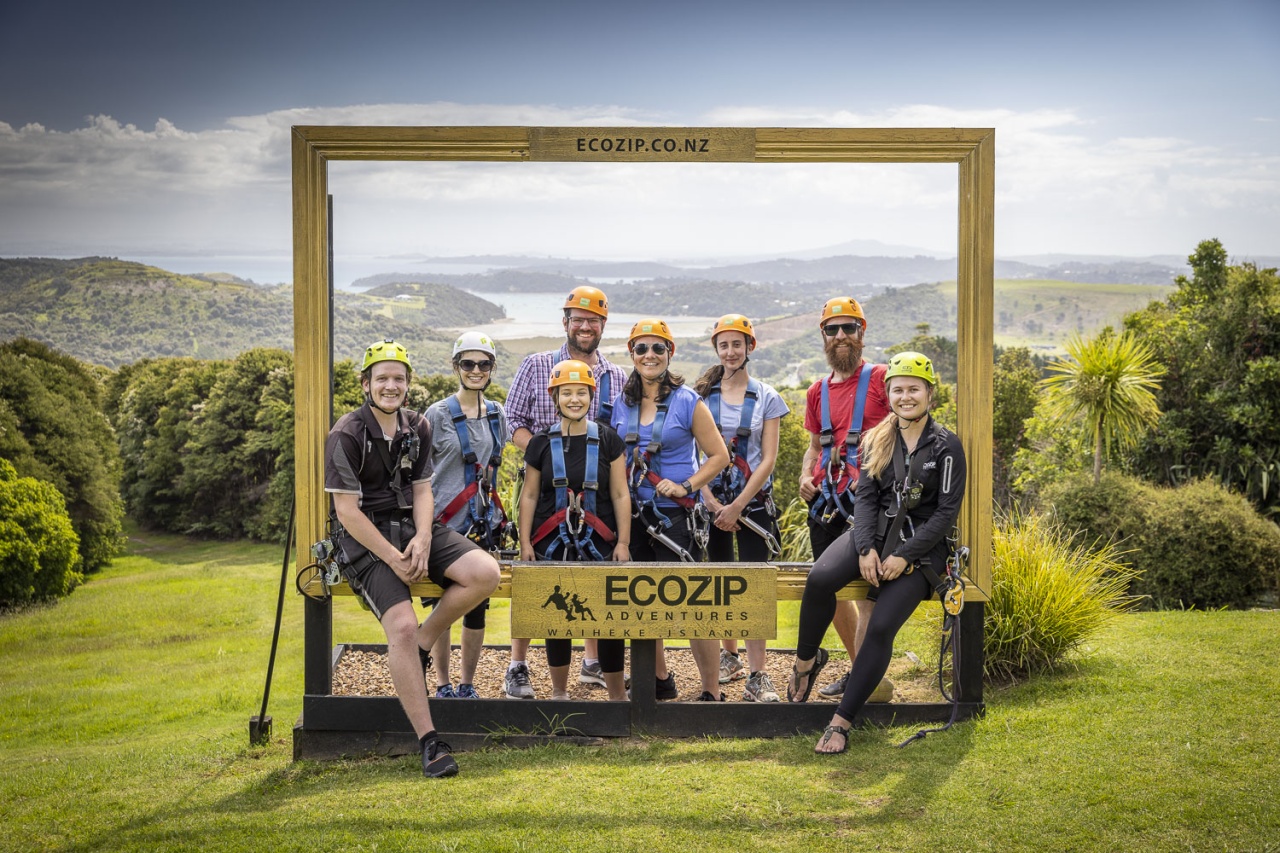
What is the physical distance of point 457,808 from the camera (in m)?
4.87

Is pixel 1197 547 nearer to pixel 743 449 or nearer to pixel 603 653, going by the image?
pixel 743 449

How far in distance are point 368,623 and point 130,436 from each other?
35.9 ft

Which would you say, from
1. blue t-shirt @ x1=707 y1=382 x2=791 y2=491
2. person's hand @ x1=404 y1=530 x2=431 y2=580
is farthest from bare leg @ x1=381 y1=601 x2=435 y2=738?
blue t-shirt @ x1=707 y1=382 x2=791 y2=491

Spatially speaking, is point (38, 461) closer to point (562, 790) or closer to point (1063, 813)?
point (562, 790)

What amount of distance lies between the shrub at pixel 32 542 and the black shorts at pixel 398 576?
11.1 metres

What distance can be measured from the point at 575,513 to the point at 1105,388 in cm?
908

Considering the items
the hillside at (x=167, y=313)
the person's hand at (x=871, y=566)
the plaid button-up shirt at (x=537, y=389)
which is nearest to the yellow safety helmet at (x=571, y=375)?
the plaid button-up shirt at (x=537, y=389)

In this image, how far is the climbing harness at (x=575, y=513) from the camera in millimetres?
5824

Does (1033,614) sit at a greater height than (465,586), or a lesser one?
lesser

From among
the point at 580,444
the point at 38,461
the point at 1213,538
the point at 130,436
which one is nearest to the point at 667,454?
the point at 580,444

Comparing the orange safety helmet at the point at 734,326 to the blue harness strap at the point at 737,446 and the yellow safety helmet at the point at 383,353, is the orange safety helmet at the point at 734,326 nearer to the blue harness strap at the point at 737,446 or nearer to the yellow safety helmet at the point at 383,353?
the blue harness strap at the point at 737,446

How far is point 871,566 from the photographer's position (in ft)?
18.6

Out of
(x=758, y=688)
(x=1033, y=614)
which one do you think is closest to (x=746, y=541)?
(x=758, y=688)

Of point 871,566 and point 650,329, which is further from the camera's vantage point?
point 650,329
